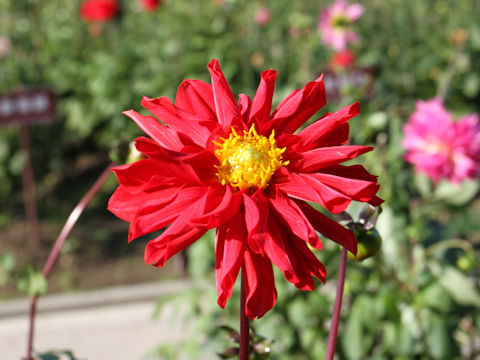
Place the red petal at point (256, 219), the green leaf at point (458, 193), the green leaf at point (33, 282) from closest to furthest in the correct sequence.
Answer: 1. the red petal at point (256, 219)
2. the green leaf at point (33, 282)
3. the green leaf at point (458, 193)

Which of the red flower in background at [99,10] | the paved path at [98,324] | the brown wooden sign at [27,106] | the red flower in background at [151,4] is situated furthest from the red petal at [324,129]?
the red flower in background at [99,10]

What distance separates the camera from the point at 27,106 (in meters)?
2.48

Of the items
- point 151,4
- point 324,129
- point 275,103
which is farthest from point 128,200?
point 151,4

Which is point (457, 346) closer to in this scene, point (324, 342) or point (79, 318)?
point (324, 342)

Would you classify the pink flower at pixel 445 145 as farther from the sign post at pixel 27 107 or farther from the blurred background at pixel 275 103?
the sign post at pixel 27 107

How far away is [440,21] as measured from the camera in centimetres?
472

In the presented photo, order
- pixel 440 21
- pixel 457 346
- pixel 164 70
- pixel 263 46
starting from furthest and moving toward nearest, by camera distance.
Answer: pixel 440 21 → pixel 263 46 → pixel 164 70 → pixel 457 346

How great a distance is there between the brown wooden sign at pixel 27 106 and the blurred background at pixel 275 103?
1.14 feet

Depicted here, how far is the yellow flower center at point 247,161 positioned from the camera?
Result: 63cm

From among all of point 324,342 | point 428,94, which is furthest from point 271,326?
point 428,94

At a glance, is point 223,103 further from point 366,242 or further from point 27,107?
point 27,107

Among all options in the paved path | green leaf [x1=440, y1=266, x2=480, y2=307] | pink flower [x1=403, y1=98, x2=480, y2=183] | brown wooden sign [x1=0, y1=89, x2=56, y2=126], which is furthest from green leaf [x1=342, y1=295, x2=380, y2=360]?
brown wooden sign [x1=0, y1=89, x2=56, y2=126]

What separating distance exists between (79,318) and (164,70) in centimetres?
169

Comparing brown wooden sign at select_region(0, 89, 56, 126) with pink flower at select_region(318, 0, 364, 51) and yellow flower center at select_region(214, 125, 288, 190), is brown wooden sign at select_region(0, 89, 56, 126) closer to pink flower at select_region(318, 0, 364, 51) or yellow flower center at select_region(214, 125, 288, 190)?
pink flower at select_region(318, 0, 364, 51)
